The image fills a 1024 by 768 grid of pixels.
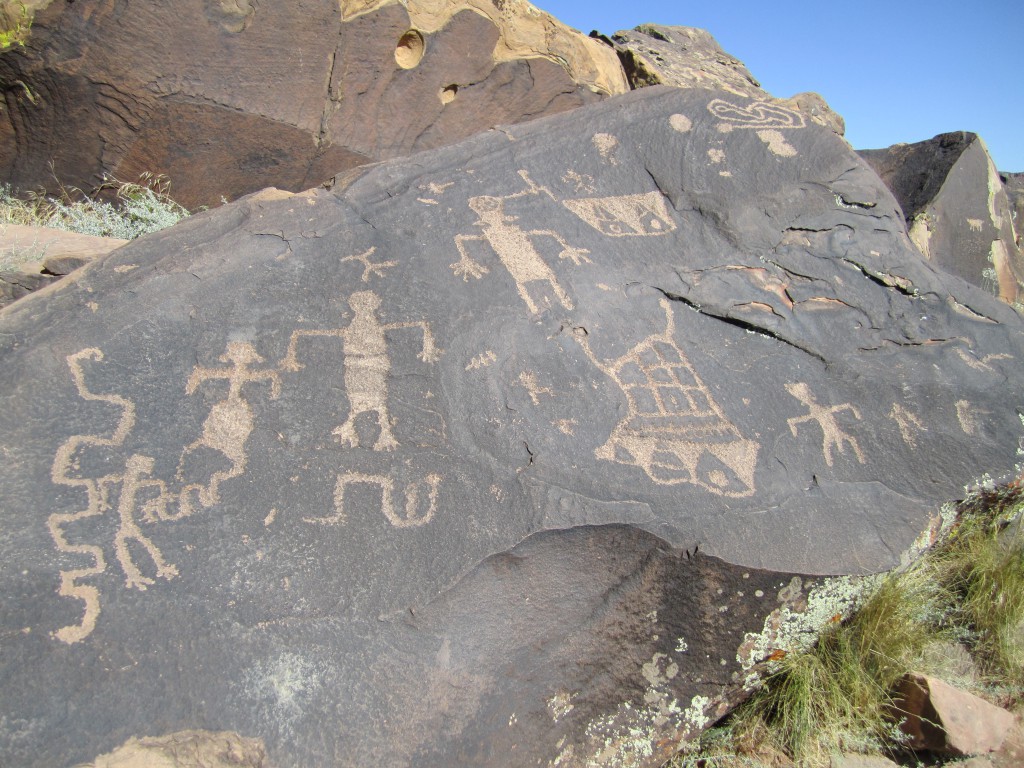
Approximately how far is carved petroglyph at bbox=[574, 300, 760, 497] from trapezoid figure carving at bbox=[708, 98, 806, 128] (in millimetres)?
1101

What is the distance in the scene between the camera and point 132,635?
1532 millimetres

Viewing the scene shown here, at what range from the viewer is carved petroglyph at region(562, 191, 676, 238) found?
2516 millimetres

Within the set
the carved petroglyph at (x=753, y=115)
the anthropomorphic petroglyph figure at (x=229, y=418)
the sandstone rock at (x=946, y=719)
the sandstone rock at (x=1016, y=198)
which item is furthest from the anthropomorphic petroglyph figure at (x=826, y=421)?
the sandstone rock at (x=1016, y=198)

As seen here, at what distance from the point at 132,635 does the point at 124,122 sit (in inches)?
112

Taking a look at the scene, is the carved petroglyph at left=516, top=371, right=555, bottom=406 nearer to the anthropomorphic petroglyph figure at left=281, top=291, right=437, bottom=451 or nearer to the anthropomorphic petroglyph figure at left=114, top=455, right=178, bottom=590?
the anthropomorphic petroglyph figure at left=281, top=291, right=437, bottom=451

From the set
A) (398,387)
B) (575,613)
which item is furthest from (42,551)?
(575,613)

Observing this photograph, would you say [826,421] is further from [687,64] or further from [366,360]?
[687,64]

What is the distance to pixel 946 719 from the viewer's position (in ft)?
6.94

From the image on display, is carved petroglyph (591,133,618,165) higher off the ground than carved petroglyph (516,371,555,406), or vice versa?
carved petroglyph (591,133,618,165)

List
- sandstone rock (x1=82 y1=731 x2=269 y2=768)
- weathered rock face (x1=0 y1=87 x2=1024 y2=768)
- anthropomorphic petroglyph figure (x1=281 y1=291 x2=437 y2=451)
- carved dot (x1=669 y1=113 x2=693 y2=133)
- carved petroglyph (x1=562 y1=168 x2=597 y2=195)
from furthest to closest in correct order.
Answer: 1. carved dot (x1=669 y1=113 x2=693 y2=133)
2. carved petroglyph (x1=562 y1=168 x2=597 y2=195)
3. anthropomorphic petroglyph figure (x1=281 y1=291 x2=437 y2=451)
4. weathered rock face (x1=0 y1=87 x2=1024 y2=768)
5. sandstone rock (x1=82 y1=731 x2=269 y2=768)

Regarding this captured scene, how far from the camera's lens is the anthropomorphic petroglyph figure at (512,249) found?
7.39ft

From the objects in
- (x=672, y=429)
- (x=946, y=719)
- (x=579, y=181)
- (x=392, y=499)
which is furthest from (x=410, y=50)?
(x=946, y=719)

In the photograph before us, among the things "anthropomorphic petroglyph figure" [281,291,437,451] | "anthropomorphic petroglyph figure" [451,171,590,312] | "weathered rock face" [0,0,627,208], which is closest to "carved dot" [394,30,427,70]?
"weathered rock face" [0,0,627,208]

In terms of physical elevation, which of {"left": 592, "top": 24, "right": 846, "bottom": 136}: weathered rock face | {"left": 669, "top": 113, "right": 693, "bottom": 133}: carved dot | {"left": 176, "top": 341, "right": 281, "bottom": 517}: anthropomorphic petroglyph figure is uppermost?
{"left": 592, "top": 24, "right": 846, "bottom": 136}: weathered rock face
